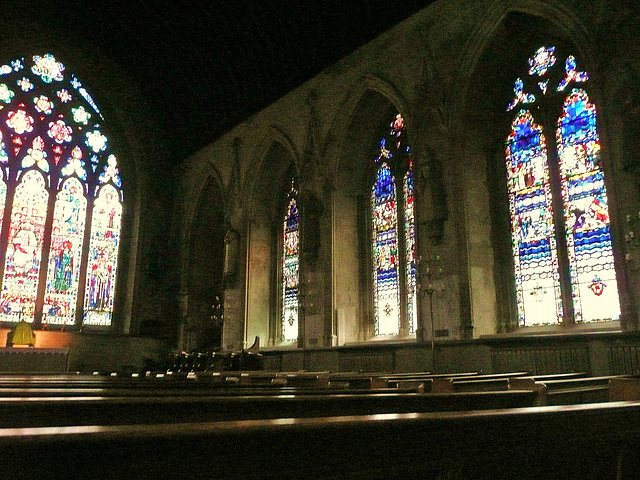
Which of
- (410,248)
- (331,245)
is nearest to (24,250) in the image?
(331,245)

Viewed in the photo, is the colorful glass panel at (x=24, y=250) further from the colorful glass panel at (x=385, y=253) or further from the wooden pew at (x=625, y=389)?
the wooden pew at (x=625, y=389)

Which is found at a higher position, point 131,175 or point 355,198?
point 131,175

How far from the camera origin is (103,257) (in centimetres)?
1616

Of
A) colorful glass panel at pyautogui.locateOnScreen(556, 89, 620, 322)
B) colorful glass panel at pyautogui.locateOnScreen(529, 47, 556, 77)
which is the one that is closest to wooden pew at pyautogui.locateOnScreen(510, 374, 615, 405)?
colorful glass panel at pyautogui.locateOnScreen(556, 89, 620, 322)

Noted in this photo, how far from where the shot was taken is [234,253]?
48.8ft

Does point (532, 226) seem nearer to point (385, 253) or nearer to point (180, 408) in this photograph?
point (385, 253)

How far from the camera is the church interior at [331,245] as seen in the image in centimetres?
151

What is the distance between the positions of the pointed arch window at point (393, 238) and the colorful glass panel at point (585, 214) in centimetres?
313

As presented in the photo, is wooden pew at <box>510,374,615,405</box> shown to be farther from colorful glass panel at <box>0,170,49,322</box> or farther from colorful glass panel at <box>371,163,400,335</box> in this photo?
Answer: colorful glass panel at <box>0,170,49,322</box>

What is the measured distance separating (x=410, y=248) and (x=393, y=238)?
630 mm

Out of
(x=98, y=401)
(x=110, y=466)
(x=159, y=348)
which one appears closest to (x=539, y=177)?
(x=98, y=401)

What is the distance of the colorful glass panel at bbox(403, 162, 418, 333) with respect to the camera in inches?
445

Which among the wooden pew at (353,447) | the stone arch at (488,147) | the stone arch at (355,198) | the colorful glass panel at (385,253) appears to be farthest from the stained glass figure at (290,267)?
the wooden pew at (353,447)

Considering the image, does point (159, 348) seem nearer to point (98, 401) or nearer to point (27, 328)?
point (27, 328)
